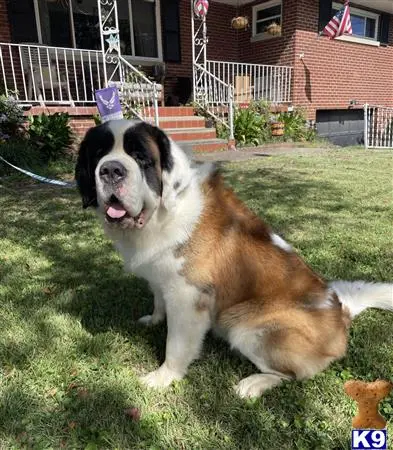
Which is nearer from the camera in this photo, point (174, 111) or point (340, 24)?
point (174, 111)

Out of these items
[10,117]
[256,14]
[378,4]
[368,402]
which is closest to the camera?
[368,402]

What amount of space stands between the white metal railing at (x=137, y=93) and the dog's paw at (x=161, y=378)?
895cm

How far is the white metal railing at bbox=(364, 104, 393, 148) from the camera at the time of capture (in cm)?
1561

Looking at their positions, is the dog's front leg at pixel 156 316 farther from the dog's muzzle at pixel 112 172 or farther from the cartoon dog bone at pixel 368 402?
the cartoon dog bone at pixel 368 402

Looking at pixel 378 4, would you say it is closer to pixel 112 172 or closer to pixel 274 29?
pixel 274 29

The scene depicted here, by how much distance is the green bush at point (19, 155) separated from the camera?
833cm

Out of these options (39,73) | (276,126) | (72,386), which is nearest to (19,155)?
(39,73)

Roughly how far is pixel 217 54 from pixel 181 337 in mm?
15202

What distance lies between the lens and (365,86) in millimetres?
17734

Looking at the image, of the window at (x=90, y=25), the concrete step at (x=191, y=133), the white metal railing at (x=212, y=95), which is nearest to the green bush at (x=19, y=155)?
the concrete step at (x=191, y=133)

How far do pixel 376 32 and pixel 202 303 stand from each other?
19283 millimetres

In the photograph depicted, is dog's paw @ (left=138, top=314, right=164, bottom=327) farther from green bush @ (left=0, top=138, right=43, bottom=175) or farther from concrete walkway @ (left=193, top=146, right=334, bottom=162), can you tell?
concrete walkway @ (left=193, top=146, right=334, bottom=162)

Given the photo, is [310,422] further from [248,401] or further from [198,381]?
[198,381]

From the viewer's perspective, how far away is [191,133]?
11.5 metres
